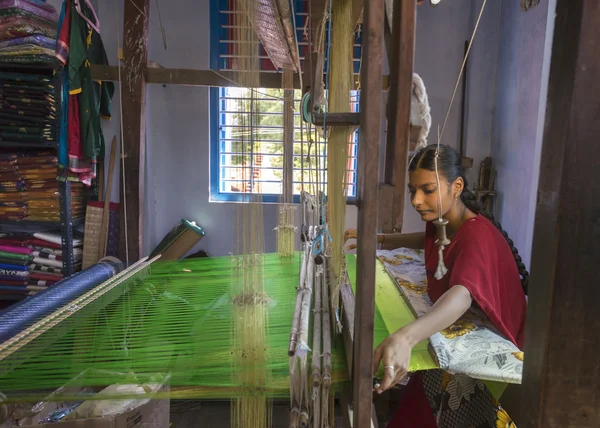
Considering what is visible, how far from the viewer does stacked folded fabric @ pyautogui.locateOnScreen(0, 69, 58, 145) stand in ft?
10.4

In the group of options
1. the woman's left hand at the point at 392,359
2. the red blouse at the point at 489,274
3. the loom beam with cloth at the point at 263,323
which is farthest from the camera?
the red blouse at the point at 489,274

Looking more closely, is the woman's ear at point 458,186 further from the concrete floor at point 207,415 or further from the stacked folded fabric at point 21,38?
the stacked folded fabric at point 21,38

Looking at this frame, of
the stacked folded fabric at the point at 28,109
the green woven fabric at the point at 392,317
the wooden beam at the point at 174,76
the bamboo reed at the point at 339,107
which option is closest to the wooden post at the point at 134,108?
the wooden beam at the point at 174,76

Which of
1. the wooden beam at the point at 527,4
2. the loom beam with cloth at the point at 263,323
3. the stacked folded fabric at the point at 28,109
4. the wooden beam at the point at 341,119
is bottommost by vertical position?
the loom beam with cloth at the point at 263,323

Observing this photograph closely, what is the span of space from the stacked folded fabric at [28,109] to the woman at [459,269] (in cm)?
300

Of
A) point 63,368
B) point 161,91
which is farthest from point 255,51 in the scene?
point 161,91

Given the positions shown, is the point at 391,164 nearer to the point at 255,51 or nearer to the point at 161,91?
the point at 255,51

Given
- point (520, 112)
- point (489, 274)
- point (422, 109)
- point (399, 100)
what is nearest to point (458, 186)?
A: point (489, 274)

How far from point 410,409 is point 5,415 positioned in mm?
1722

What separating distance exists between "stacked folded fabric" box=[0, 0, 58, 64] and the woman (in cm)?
293

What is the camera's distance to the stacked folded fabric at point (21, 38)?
9.80 feet

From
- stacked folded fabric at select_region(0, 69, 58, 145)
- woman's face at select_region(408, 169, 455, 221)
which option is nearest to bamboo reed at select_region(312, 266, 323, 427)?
woman's face at select_region(408, 169, 455, 221)

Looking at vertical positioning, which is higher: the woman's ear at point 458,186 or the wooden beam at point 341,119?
the wooden beam at point 341,119

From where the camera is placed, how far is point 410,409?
1854 mm
